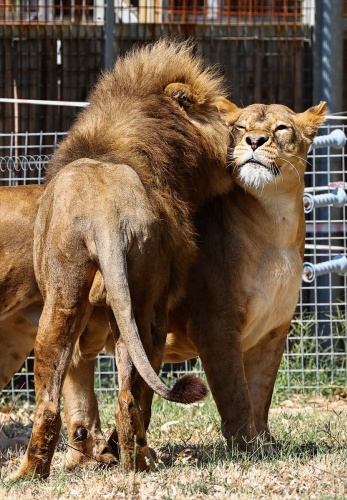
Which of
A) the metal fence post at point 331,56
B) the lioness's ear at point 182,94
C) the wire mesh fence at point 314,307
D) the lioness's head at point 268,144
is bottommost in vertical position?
the wire mesh fence at point 314,307

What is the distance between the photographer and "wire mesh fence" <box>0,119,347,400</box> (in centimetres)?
787

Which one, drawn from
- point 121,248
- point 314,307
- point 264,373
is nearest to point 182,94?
point 121,248

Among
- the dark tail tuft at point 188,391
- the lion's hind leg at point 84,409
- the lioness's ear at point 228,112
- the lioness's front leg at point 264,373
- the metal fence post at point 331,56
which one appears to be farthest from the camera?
the metal fence post at point 331,56

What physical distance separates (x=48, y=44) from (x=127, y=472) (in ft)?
16.9

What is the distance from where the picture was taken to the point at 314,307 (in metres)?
8.42

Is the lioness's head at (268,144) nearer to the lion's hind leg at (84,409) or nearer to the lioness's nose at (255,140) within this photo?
the lioness's nose at (255,140)

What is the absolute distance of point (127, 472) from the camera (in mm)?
4402

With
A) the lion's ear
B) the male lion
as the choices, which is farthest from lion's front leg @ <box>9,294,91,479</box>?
the lion's ear

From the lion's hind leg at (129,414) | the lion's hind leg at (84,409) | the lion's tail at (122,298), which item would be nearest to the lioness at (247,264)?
the lion's hind leg at (84,409)

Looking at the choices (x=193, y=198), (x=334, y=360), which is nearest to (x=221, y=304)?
(x=193, y=198)

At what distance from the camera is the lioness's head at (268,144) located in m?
5.14

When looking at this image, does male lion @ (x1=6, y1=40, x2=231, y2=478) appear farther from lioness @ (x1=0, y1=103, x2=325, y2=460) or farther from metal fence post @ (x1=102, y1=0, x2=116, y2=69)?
metal fence post @ (x1=102, y1=0, x2=116, y2=69)

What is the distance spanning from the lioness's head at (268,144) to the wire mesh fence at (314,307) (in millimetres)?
2216

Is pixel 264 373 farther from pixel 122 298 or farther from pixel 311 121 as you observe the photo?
pixel 122 298
